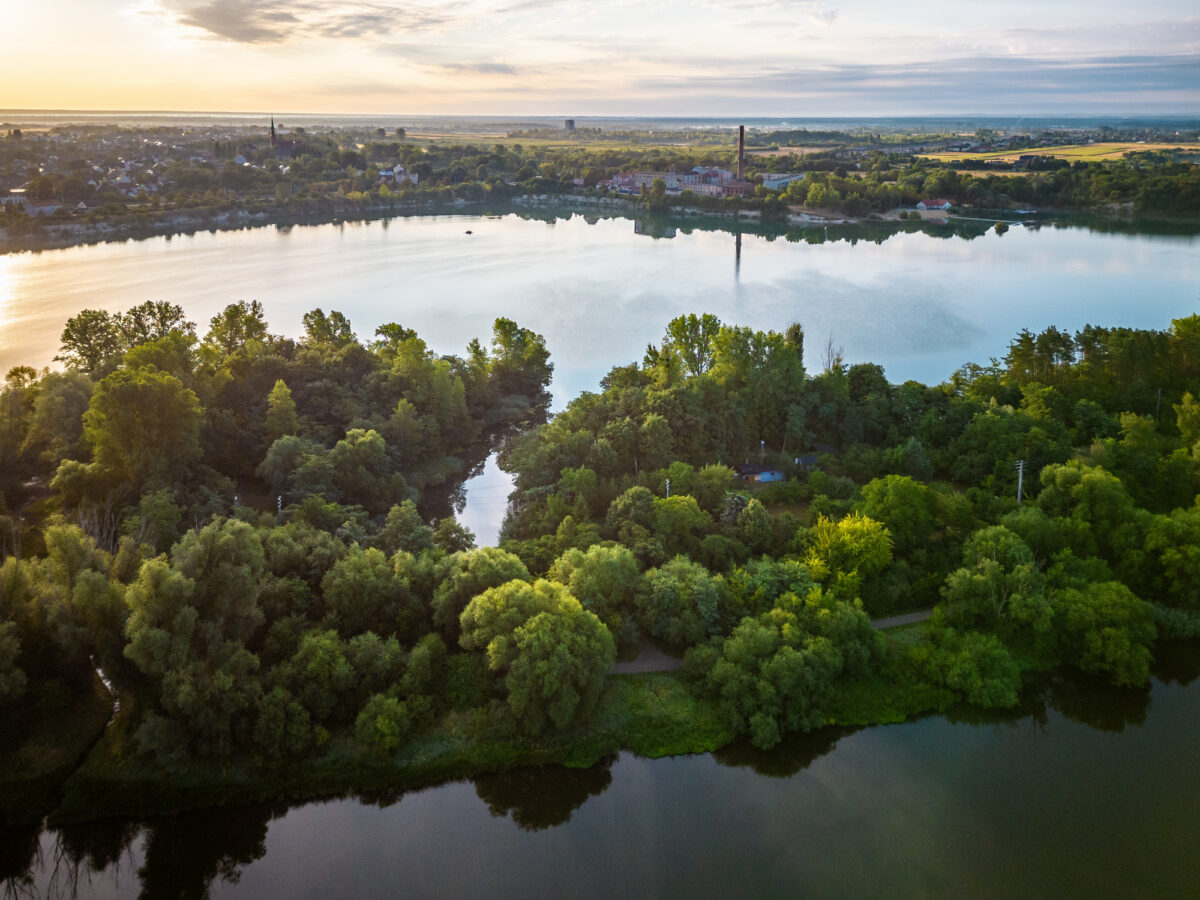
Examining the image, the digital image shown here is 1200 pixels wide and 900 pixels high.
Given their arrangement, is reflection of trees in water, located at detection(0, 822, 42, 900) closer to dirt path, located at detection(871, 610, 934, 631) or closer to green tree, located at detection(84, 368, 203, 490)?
green tree, located at detection(84, 368, 203, 490)

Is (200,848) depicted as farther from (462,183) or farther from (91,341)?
(462,183)

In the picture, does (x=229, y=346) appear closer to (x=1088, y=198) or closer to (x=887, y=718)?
(x=887, y=718)

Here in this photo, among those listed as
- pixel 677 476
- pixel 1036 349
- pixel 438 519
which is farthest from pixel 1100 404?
pixel 438 519

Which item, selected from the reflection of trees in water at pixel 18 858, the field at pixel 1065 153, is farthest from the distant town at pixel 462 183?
the reflection of trees in water at pixel 18 858

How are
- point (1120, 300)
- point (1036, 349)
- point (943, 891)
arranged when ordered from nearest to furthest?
point (943, 891), point (1036, 349), point (1120, 300)

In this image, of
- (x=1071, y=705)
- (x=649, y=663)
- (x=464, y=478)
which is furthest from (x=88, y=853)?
(x=1071, y=705)
